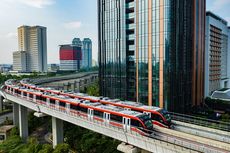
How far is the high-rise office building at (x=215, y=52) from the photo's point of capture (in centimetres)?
6962

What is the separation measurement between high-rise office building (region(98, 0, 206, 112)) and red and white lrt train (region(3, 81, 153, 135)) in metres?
18.9

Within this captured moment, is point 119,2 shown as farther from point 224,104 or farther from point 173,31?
point 224,104

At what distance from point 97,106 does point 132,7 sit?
30.9 meters

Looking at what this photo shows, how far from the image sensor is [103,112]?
91.7ft

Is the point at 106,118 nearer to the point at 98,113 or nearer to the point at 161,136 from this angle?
the point at 98,113

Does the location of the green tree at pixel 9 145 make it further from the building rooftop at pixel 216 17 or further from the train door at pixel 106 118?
the building rooftop at pixel 216 17

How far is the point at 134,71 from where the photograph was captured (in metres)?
49.8

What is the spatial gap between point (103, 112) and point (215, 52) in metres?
66.1

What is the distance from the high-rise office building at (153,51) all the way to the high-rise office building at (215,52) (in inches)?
390

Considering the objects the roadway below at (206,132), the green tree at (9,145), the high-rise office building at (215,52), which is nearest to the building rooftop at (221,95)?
the high-rise office building at (215,52)

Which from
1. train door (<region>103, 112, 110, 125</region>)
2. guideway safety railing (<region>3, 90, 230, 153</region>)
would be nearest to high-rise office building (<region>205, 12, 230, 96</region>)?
guideway safety railing (<region>3, 90, 230, 153</region>)

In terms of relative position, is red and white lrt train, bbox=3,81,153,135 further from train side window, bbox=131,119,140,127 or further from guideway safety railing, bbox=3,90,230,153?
guideway safety railing, bbox=3,90,230,153

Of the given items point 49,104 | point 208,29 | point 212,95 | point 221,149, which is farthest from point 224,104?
point 49,104

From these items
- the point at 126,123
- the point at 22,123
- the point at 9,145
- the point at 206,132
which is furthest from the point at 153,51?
the point at 9,145
